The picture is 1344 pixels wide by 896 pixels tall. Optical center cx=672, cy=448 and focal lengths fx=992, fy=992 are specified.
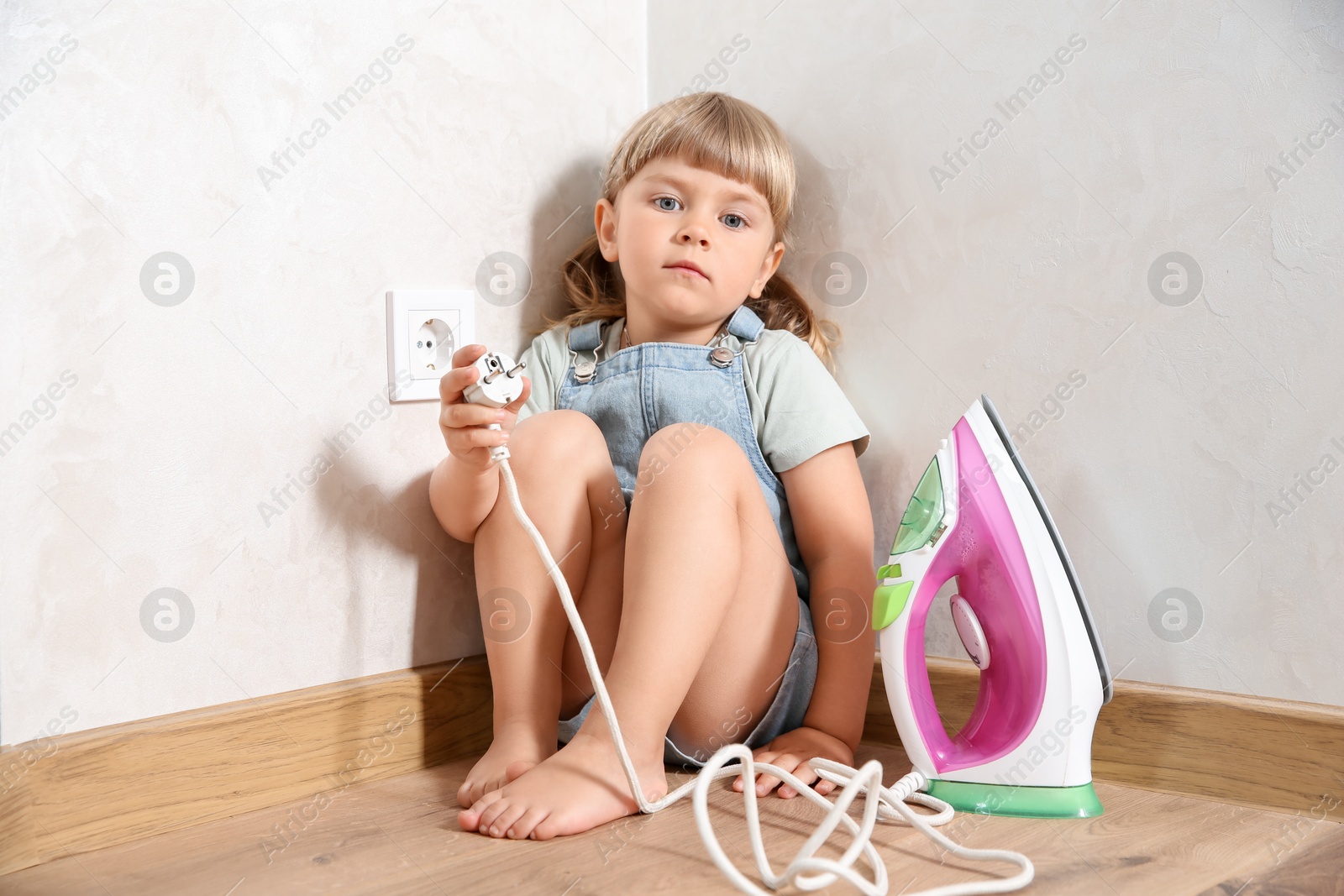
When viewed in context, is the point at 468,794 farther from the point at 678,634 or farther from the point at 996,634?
the point at 996,634

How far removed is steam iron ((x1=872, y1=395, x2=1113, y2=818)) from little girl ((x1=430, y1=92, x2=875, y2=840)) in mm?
111

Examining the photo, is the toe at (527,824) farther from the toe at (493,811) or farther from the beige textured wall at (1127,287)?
the beige textured wall at (1127,287)

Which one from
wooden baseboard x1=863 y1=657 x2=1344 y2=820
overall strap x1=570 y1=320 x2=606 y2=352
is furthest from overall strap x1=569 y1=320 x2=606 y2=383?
wooden baseboard x1=863 y1=657 x2=1344 y2=820

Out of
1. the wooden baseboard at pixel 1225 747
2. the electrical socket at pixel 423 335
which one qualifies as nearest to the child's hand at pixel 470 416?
the electrical socket at pixel 423 335

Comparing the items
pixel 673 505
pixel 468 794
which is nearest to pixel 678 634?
pixel 673 505

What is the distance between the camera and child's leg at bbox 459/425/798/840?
0.73 metres

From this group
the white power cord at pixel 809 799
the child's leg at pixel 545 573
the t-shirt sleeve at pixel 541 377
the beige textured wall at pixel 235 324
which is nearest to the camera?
the white power cord at pixel 809 799

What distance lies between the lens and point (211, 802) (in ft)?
2.57

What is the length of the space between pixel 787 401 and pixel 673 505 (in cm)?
20

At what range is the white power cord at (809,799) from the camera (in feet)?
1.94

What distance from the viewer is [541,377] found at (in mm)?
1012

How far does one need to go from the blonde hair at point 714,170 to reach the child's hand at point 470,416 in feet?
0.83

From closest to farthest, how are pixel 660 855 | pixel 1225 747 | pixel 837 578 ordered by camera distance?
1. pixel 660 855
2. pixel 1225 747
3. pixel 837 578

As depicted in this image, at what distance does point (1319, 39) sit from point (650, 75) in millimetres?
678
